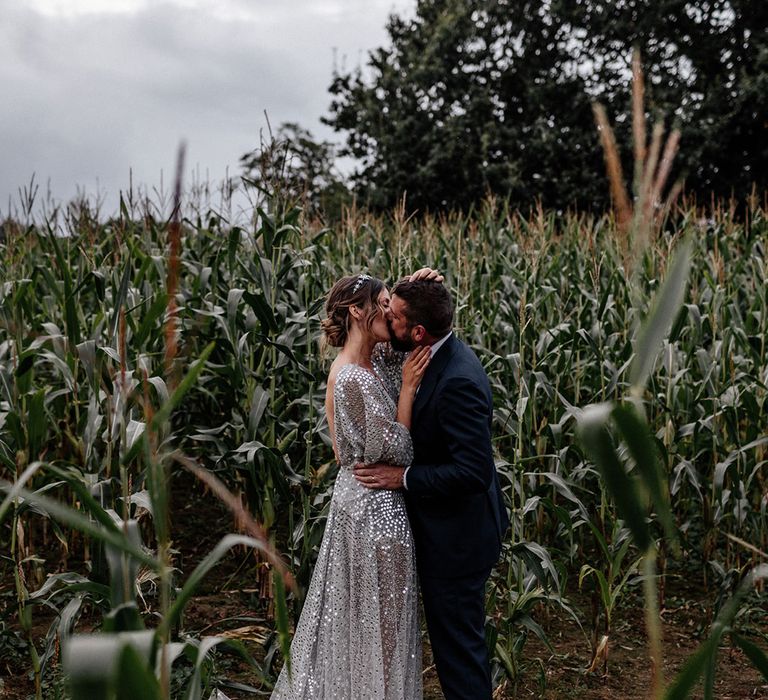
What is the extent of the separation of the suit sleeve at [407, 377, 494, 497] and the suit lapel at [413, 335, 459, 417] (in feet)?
0.24

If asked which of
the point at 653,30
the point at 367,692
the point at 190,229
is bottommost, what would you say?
the point at 367,692

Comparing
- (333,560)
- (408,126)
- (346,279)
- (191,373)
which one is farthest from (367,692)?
(408,126)

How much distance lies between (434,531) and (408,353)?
696 mm

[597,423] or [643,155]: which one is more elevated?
[643,155]

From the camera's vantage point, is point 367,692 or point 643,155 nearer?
point 643,155

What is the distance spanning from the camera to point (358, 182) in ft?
68.5

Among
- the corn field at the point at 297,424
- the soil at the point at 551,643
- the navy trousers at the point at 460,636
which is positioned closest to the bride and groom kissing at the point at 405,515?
the navy trousers at the point at 460,636

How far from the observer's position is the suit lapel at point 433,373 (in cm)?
286

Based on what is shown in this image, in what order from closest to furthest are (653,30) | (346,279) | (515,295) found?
(346,279) < (515,295) < (653,30)

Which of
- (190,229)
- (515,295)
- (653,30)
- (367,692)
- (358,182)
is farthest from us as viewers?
(358,182)

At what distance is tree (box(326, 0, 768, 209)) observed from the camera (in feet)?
→ 60.7

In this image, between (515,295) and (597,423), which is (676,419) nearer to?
(515,295)

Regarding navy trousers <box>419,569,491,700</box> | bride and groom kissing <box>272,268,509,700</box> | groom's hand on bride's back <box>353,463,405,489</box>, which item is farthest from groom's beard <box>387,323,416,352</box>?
navy trousers <box>419,569,491,700</box>

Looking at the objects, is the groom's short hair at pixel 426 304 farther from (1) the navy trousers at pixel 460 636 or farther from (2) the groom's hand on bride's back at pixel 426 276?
(1) the navy trousers at pixel 460 636
